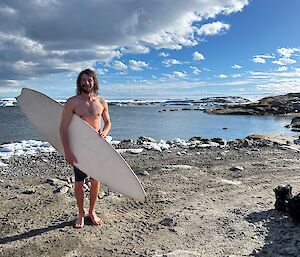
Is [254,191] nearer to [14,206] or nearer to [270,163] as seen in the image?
[270,163]

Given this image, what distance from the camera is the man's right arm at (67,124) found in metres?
4.98

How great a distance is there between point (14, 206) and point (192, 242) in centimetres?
311

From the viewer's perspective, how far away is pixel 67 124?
5074mm

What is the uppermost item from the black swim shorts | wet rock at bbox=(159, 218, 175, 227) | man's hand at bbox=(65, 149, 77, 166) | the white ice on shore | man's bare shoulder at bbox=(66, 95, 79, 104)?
Result: man's bare shoulder at bbox=(66, 95, 79, 104)

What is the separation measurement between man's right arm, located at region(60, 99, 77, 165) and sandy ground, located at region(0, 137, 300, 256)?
1.04 meters

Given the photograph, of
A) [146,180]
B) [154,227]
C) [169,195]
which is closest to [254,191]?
[169,195]

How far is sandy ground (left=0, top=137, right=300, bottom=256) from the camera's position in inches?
190

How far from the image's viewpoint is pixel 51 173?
29.5 feet

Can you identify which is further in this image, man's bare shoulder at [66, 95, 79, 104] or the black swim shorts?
the black swim shorts

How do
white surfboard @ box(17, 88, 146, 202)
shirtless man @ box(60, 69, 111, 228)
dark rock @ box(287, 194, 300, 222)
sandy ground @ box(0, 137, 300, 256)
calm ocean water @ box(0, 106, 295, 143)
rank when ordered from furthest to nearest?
calm ocean water @ box(0, 106, 295, 143) → dark rock @ box(287, 194, 300, 222) → white surfboard @ box(17, 88, 146, 202) → shirtless man @ box(60, 69, 111, 228) → sandy ground @ box(0, 137, 300, 256)

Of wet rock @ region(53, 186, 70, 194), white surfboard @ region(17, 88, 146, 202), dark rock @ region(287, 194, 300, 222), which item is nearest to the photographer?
white surfboard @ region(17, 88, 146, 202)

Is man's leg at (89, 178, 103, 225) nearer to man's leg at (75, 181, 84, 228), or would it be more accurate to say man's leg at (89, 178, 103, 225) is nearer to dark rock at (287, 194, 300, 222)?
man's leg at (75, 181, 84, 228)

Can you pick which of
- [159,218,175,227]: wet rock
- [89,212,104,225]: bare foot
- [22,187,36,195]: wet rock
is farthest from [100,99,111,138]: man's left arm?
[22,187,36,195]: wet rock

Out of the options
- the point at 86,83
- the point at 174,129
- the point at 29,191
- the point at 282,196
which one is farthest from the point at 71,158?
the point at 174,129
